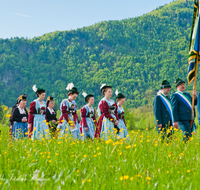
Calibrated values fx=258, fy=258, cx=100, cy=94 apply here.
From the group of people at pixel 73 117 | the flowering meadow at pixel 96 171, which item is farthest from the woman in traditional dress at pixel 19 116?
the flowering meadow at pixel 96 171

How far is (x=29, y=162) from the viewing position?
3936 mm

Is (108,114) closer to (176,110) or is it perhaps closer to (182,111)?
(176,110)

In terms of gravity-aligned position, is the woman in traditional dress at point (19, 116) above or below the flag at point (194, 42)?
below

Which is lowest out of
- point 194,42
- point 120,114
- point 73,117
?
point 73,117

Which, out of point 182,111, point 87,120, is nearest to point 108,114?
point 182,111

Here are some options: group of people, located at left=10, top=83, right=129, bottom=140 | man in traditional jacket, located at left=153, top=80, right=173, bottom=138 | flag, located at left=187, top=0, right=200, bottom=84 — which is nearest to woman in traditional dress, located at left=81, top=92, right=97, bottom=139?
group of people, located at left=10, top=83, right=129, bottom=140

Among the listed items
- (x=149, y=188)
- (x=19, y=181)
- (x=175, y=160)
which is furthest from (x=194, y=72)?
(x=19, y=181)

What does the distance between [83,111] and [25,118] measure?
2.22 m

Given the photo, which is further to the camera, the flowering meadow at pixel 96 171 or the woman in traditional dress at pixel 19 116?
the woman in traditional dress at pixel 19 116

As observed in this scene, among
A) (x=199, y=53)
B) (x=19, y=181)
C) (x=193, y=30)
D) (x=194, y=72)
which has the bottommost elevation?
(x=19, y=181)

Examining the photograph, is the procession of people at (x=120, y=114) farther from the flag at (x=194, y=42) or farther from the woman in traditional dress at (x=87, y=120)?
the flag at (x=194, y=42)

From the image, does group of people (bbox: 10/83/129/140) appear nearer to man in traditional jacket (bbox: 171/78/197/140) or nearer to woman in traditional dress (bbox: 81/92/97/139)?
woman in traditional dress (bbox: 81/92/97/139)

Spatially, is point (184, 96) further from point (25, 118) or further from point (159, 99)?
point (25, 118)

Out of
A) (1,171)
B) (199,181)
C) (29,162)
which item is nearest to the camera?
(199,181)
